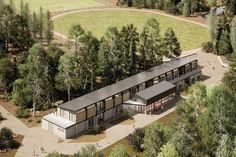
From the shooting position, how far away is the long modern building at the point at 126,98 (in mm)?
81438

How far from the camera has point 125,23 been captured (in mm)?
143250

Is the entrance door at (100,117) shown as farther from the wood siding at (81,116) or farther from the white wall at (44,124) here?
the white wall at (44,124)

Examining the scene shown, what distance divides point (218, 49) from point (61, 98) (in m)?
47.6

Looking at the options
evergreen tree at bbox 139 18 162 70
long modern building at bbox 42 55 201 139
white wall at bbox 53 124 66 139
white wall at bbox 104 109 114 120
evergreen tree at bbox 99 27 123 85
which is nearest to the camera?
white wall at bbox 53 124 66 139

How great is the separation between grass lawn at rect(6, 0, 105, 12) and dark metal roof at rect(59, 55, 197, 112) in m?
65.8

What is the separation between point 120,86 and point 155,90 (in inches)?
287

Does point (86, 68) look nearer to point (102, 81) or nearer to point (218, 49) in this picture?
point (102, 81)

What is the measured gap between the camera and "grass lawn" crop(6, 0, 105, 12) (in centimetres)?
15912

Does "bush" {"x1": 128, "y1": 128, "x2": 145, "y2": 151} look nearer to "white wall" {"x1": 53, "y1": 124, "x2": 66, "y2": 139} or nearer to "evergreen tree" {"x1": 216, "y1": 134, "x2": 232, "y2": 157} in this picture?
"white wall" {"x1": 53, "y1": 124, "x2": 66, "y2": 139}

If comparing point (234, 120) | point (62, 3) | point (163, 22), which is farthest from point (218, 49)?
point (62, 3)

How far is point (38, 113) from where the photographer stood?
8862cm

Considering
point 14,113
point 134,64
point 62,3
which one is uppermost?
point 62,3

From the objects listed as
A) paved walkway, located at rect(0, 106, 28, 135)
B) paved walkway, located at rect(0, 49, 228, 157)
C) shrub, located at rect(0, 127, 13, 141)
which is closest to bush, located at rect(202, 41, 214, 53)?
paved walkway, located at rect(0, 49, 228, 157)

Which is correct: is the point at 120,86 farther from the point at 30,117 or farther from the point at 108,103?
the point at 30,117
